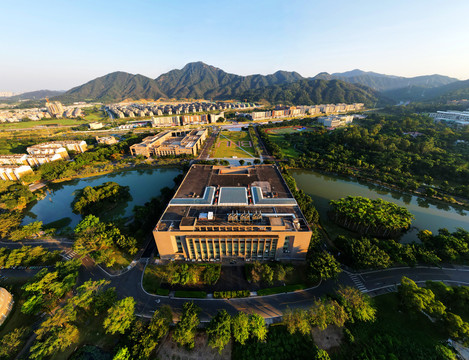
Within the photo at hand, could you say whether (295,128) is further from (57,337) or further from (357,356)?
(57,337)

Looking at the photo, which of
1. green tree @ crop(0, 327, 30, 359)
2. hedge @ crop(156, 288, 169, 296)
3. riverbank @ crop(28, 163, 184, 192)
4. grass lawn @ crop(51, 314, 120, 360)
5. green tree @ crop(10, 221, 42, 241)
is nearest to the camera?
green tree @ crop(0, 327, 30, 359)

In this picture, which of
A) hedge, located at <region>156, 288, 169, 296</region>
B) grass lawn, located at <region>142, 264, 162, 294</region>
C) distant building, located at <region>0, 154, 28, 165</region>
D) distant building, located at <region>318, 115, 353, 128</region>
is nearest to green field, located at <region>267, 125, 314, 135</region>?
distant building, located at <region>318, 115, 353, 128</region>

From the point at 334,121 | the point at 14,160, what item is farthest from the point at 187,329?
the point at 334,121

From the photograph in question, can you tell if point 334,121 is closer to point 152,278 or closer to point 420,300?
point 420,300

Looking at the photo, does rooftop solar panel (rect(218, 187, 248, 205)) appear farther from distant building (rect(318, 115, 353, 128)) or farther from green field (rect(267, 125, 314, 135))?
distant building (rect(318, 115, 353, 128))

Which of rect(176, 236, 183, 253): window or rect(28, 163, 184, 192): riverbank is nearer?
rect(176, 236, 183, 253): window

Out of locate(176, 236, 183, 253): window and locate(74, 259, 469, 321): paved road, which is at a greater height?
locate(176, 236, 183, 253): window

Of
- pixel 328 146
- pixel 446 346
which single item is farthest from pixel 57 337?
pixel 328 146

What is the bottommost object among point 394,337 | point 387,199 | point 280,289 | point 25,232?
point 387,199
